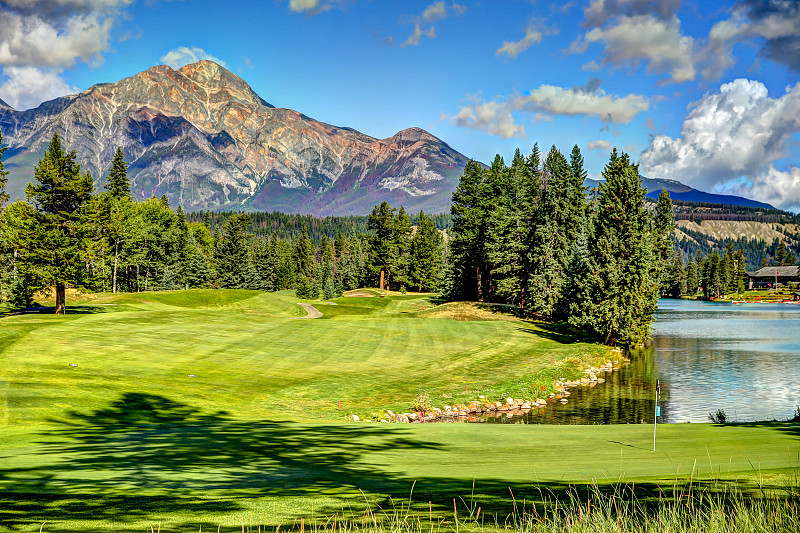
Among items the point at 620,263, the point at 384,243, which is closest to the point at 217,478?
the point at 620,263

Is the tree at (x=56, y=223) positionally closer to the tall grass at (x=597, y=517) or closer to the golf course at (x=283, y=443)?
the golf course at (x=283, y=443)

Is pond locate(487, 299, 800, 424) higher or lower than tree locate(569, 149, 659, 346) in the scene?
lower

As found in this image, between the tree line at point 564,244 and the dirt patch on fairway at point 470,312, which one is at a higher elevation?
the tree line at point 564,244

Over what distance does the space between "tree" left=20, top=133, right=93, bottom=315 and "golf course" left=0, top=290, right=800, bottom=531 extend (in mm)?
5656

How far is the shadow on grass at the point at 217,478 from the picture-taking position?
8117mm

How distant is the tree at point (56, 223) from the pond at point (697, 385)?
40231 mm

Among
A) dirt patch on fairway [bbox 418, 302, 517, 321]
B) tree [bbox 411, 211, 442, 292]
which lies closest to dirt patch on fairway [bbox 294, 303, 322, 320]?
dirt patch on fairway [bbox 418, 302, 517, 321]

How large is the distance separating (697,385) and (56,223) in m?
53.3

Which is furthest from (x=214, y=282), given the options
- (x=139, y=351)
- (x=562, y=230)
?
(x=139, y=351)

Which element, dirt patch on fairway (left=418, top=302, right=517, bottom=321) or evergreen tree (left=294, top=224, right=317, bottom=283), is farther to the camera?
evergreen tree (left=294, top=224, right=317, bottom=283)

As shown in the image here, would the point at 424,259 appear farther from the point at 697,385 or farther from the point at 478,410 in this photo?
the point at 478,410

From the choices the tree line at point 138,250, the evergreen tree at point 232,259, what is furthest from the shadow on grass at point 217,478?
the evergreen tree at point 232,259

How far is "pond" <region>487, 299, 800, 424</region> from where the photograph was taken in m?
29.3

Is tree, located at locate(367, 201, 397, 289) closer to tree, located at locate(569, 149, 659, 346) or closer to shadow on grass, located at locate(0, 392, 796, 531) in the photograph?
tree, located at locate(569, 149, 659, 346)
